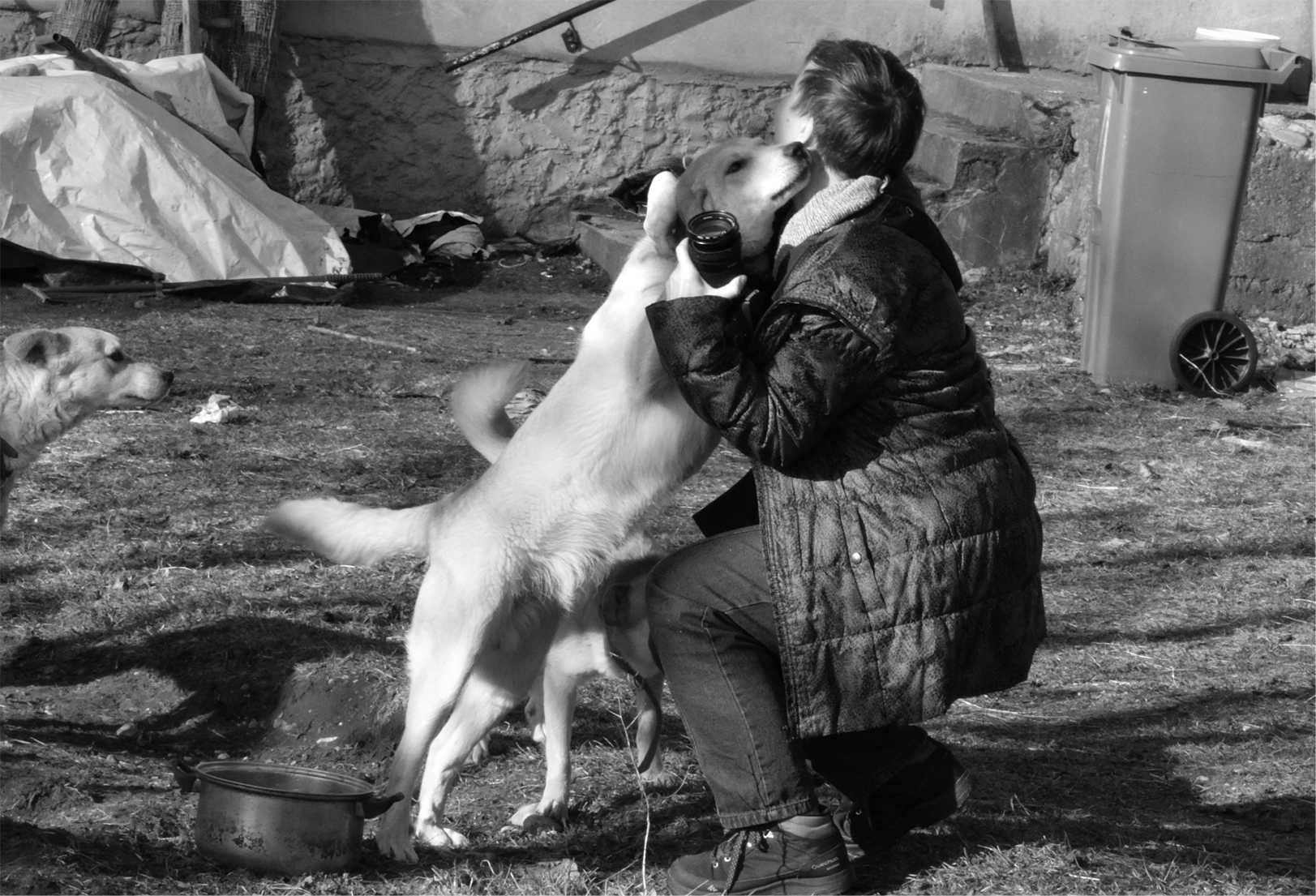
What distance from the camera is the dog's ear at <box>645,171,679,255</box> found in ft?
10.5

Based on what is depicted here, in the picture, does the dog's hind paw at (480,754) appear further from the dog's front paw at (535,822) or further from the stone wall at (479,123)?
the stone wall at (479,123)

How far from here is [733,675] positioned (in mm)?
2699

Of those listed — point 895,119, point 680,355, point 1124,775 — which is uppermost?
point 895,119

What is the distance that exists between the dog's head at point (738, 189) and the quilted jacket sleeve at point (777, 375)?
1.33 ft

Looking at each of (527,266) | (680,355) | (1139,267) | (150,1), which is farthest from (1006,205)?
(680,355)

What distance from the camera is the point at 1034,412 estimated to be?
7227 mm

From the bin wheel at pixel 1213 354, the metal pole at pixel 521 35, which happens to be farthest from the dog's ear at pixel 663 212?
the metal pole at pixel 521 35

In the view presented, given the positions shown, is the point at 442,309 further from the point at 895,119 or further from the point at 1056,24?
the point at 895,119

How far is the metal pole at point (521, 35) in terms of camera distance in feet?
33.4

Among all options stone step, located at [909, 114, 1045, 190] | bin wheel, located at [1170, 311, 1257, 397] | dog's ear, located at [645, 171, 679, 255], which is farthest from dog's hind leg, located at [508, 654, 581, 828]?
stone step, located at [909, 114, 1045, 190]

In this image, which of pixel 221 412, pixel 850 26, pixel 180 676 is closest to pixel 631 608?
pixel 180 676

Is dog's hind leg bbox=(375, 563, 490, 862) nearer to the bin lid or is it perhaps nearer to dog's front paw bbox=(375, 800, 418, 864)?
dog's front paw bbox=(375, 800, 418, 864)

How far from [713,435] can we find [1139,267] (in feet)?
16.1

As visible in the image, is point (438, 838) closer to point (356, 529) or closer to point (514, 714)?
point (356, 529)
